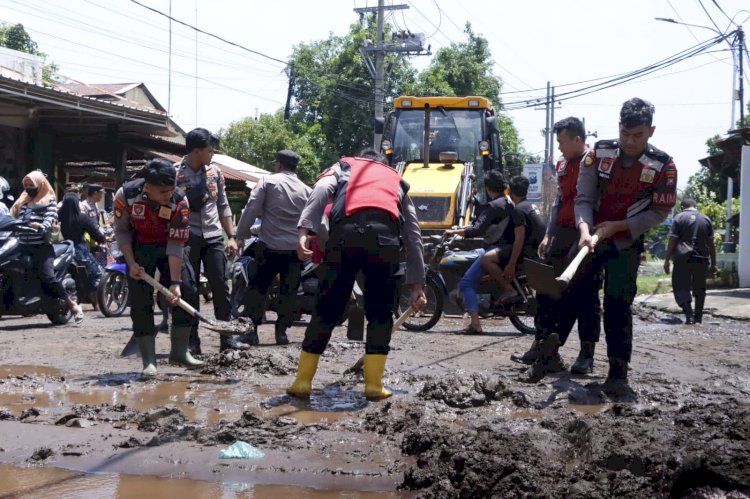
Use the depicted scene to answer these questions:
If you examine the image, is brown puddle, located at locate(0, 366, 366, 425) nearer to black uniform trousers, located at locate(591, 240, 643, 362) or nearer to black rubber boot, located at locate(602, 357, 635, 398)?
black rubber boot, located at locate(602, 357, 635, 398)

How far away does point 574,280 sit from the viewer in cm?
623

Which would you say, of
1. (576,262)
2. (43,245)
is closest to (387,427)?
(576,262)

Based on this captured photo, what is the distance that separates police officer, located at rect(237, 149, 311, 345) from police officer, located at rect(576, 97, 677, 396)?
2.94 m

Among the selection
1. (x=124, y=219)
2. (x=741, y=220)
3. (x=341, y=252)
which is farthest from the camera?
(x=741, y=220)

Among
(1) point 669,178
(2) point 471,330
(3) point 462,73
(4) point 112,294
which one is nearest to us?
(1) point 669,178

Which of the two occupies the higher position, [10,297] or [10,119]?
[10,119]

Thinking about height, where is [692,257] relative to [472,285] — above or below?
above

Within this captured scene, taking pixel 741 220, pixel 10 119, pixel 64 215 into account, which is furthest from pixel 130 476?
pixel 741 220

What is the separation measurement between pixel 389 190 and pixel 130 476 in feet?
8.06

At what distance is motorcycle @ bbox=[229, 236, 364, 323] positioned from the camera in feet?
26.0

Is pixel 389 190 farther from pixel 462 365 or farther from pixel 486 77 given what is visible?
pixel 486 77

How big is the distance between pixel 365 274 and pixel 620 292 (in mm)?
1724

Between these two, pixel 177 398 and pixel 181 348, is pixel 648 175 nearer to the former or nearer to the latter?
pixel 177 398

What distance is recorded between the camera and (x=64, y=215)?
36.9 ft
